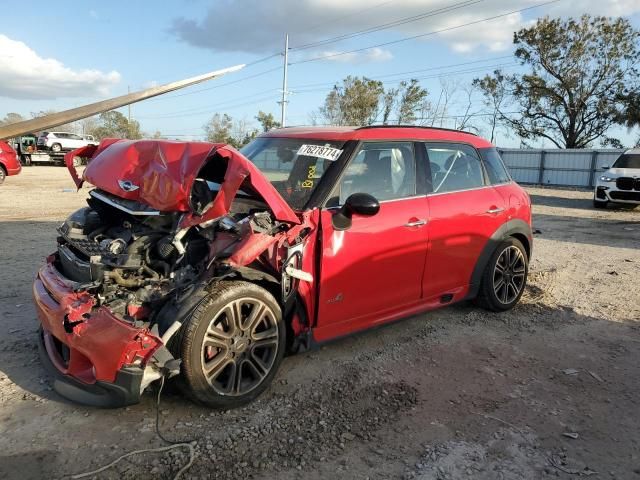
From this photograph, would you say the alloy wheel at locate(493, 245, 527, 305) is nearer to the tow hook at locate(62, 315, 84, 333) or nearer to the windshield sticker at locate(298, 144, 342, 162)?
the windshield sticker at locate(298, 144, 342, 162)

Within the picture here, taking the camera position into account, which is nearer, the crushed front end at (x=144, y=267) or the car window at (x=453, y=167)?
the crushed front end at (x=144, y=267)

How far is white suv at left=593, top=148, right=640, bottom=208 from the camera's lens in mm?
14898

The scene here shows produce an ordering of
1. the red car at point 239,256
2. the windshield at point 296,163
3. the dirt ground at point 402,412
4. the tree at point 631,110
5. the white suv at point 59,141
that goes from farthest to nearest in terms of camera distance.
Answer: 1. the tree at point 631,110
2. the white suv at point 59,141
3. the windshield at point 296,163
4. the red car at point 239,256
5. the dirt ground at point 402,412

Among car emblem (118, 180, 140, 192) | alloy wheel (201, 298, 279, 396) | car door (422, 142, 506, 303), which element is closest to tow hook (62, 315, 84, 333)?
alloy wheel (201, 298, 279, 396)

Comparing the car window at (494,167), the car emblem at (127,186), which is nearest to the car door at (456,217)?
the car window at (494,167)

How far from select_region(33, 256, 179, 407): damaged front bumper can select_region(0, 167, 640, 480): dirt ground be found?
21 cm

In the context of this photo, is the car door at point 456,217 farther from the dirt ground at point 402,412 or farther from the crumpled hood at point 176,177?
the crumpled hood at point 176,177

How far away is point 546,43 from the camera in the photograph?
34312 mm

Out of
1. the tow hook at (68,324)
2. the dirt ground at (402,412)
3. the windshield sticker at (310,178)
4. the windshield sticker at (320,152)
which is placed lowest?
the dirt ground at (402,412)

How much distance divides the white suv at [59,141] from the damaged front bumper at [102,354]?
30.5 m

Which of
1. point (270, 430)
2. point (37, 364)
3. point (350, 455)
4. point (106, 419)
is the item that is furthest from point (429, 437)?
point (37, 364)

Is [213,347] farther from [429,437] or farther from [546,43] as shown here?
[546,43]

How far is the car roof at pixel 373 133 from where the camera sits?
4093mm

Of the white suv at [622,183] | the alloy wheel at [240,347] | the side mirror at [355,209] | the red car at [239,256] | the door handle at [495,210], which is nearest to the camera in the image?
the red car at [239,256]
